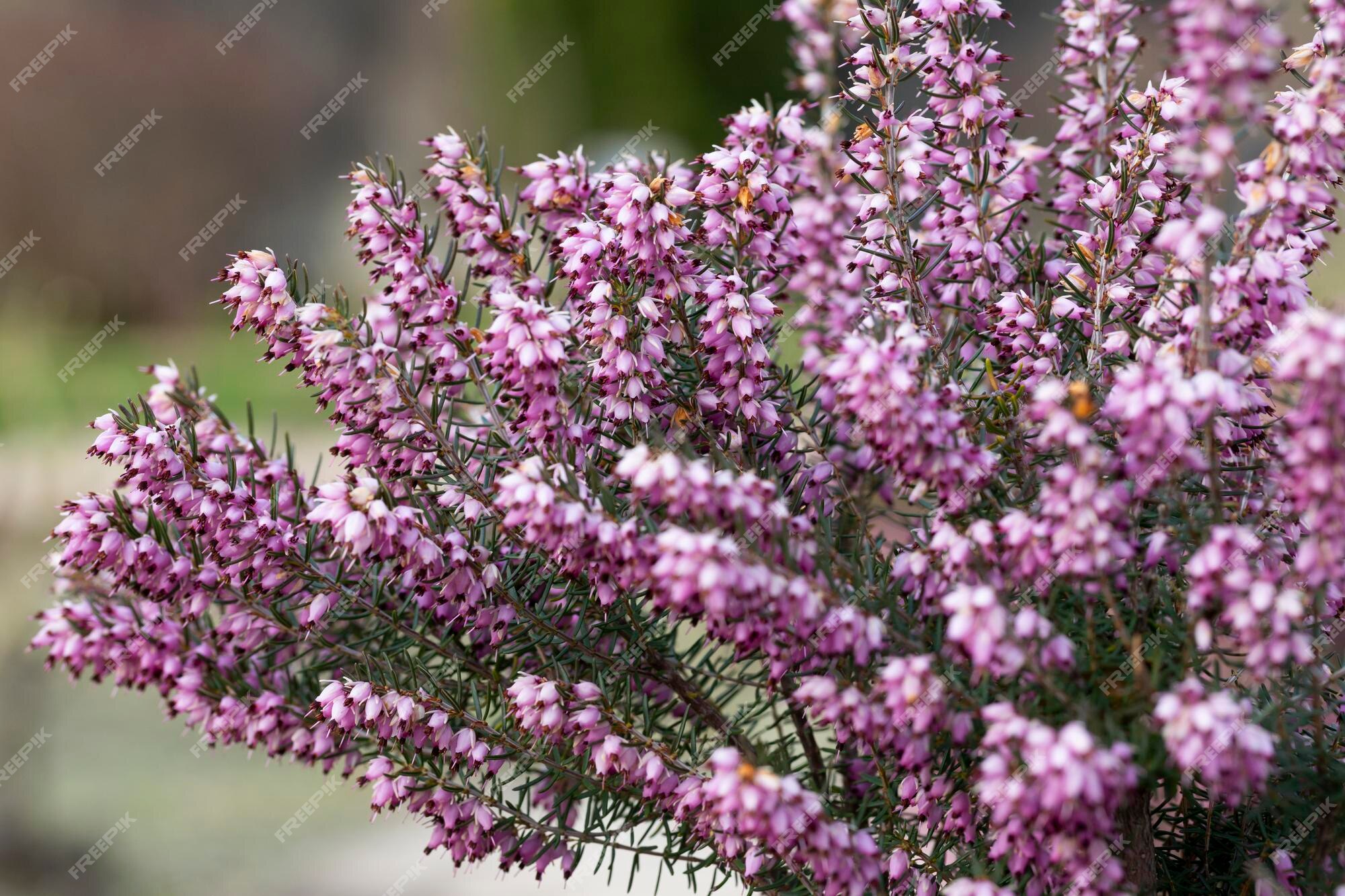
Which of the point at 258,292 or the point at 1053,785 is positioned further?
the point at 258,292

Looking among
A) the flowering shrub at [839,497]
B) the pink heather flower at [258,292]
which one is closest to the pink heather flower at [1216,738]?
the flowering shrub at [839,497]

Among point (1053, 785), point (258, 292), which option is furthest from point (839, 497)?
point (258, 292)

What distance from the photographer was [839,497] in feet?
4.84

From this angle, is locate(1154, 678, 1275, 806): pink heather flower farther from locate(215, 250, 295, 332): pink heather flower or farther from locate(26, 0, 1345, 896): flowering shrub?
locate(215, 250, 295, 332): pink heather flower

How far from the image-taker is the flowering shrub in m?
1.03

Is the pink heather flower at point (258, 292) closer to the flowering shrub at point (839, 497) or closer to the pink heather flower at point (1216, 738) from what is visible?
the flowering shrub at point (839, 497)

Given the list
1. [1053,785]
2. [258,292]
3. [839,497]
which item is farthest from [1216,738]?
[258,292]

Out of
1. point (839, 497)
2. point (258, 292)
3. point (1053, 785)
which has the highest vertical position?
point (839, 497)

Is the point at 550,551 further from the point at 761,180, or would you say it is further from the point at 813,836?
the point at 761,180

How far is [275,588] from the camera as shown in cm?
158

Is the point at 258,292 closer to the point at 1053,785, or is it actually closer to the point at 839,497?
the point at 839,497

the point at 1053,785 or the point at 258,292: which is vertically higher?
the point at 258,292

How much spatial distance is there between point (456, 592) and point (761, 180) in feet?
2.14

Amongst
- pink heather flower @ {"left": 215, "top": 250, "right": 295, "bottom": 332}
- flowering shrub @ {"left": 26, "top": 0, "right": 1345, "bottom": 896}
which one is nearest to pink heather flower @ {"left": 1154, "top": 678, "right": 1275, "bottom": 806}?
flowering shrub @ {"left": 26, "top": 0, "right": 1345, "bottom": 896}
